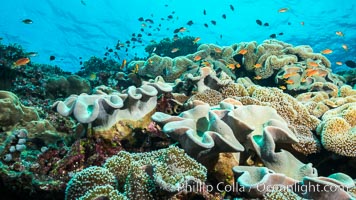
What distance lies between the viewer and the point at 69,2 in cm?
3725

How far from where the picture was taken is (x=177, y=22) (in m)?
41.5

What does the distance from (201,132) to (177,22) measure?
41003 millimetres

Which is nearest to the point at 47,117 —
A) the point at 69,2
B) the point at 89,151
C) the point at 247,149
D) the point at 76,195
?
the point at 89,151

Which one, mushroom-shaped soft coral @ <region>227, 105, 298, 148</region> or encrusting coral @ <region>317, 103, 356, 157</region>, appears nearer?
mushroom-shaped soft coral @ <region>227, 105, 298, 148</region>

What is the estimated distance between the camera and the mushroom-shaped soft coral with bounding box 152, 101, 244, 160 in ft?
7.82

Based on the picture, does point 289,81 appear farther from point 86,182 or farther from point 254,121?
point 86,182

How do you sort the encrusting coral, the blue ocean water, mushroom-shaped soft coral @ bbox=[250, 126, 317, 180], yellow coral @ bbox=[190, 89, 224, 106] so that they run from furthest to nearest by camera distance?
the blue ocean water, yellow coral @ bbox=[190, 89, 224, 106], the encrusting coral, mushroom-shaped soft coral @ bbox=[250, 126, 317, 180]

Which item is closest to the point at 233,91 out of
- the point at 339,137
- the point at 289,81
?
the point at 339,137

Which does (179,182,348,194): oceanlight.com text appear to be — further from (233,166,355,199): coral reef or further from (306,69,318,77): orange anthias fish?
(306,69,318,77): orange anthias fish

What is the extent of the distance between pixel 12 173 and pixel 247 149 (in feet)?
8.83

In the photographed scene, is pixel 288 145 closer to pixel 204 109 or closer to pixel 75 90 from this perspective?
pixel 204 109

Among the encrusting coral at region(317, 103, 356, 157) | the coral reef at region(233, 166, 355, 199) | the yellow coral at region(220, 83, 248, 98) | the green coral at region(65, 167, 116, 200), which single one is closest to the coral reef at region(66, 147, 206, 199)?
the green coral at region(65, 167, 116, 200)

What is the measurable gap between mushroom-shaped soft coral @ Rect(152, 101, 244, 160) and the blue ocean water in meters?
26.6

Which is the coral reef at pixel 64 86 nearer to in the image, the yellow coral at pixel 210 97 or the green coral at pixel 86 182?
the yellow coral at pixel 210 97
